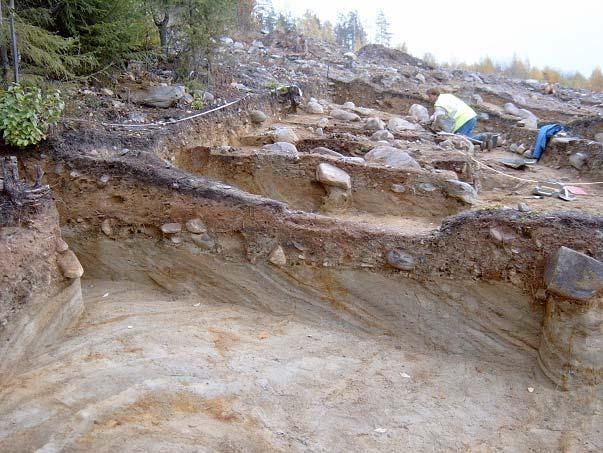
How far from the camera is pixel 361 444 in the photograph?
3.43 meters

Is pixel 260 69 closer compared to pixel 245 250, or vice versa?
pixel 245 250

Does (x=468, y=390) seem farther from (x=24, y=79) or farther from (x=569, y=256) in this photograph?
(x=24, y=79)

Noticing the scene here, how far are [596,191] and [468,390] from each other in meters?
4.95

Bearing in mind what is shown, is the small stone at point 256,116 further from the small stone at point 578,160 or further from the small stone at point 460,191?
the small stone at point 578,160

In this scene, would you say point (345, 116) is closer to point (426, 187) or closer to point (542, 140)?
point (542, 140)

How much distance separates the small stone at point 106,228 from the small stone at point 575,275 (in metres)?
3.82

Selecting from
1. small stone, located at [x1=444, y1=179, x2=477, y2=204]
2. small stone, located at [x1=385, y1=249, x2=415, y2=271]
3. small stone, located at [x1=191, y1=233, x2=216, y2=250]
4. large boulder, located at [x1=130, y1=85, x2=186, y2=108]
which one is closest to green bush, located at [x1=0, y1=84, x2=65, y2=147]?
small stone, located at [x1=191, y1=233, x2=216, y2=250]

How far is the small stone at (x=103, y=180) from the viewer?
509 cm

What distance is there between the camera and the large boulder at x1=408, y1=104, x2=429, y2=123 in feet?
38.6

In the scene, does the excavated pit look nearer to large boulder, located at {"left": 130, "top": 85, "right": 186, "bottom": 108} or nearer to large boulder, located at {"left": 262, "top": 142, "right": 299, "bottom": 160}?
large boulder, located at {"left": 262, "top": 142, "right": 299, "bottom": 160}

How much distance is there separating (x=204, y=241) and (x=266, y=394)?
64.4 inches

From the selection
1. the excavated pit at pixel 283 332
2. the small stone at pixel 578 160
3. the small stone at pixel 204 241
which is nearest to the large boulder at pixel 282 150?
the excavated pit at pixel 283 332

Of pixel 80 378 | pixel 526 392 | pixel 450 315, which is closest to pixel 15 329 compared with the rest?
pixel 80 378

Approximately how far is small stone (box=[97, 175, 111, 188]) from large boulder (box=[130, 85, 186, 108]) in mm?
2901
